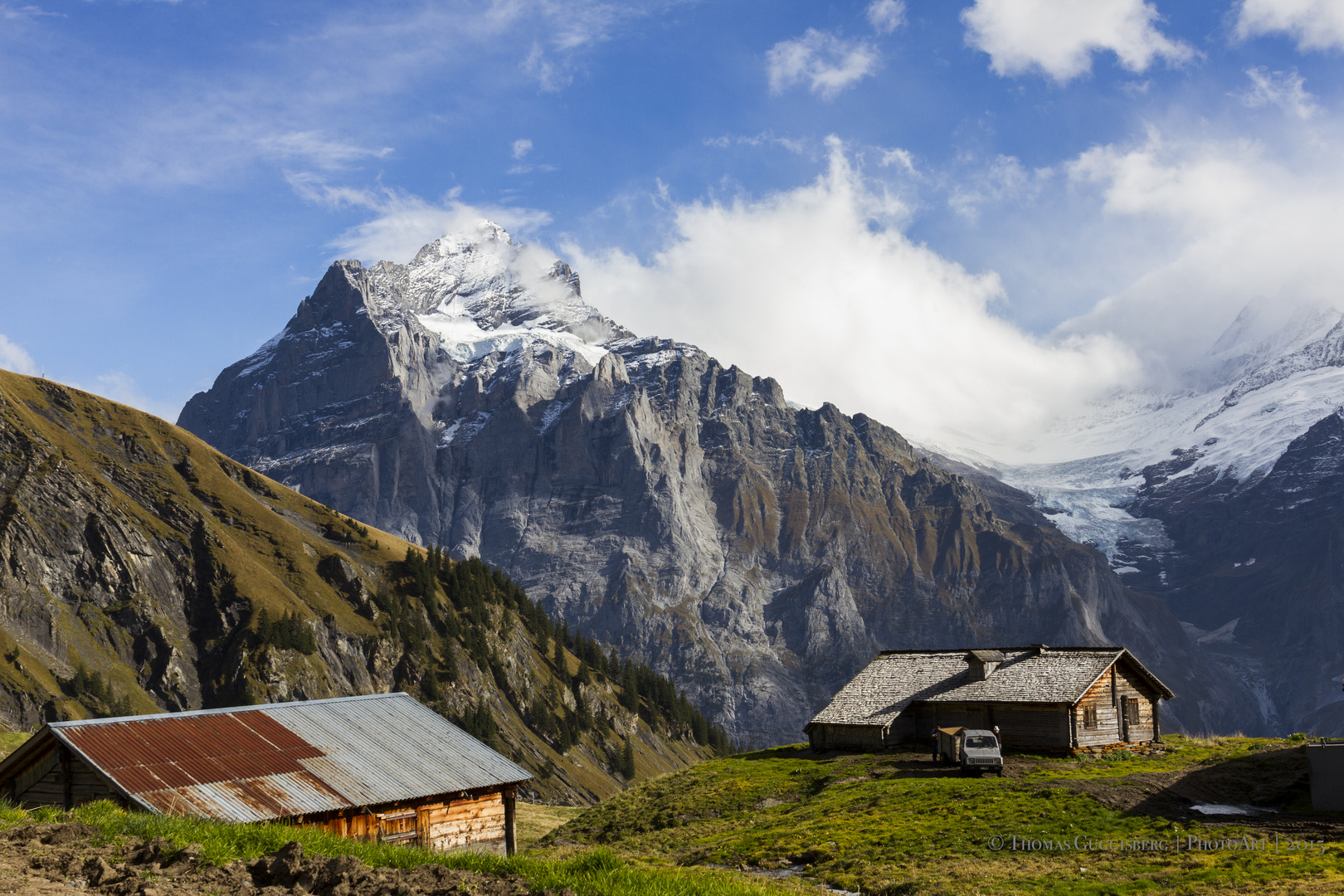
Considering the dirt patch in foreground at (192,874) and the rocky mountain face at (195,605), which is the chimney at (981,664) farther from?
the rocky mountain face at (195,605)

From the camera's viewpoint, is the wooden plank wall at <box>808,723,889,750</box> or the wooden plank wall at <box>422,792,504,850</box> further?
the wooden plank wall at <box>808,723,889,750</box>

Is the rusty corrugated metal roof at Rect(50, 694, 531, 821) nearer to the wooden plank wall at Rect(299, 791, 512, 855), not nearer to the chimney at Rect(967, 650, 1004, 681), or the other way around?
the wooden plank wall at Rect(299, 791, 512, 855)

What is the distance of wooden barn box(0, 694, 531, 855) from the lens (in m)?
27.6

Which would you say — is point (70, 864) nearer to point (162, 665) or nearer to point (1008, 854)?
point (1008, 854)

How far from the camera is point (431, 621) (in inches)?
7559

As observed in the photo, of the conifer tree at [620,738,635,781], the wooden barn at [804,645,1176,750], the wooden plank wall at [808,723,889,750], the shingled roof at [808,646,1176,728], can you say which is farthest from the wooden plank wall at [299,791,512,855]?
the conifer tree at [620,738,635,781]

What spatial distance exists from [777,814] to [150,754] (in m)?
27.4

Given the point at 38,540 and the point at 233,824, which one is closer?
the point at 233,824

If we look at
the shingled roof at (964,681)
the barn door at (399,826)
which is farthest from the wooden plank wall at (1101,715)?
the barn door at (399,826)

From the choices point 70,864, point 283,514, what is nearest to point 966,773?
point 70,864

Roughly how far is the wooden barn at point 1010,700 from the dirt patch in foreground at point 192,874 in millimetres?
45587

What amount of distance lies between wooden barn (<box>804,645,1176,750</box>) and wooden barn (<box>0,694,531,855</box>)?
3177 cm

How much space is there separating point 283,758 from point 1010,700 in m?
40.7

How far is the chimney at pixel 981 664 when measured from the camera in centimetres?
6106
